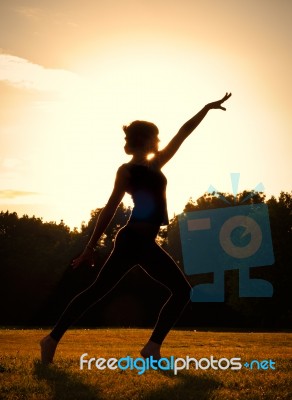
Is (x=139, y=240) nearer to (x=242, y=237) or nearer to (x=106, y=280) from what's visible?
(x=106, y=280)

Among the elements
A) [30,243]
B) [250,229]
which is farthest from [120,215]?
[250,229]

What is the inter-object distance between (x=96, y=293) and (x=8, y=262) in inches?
2105

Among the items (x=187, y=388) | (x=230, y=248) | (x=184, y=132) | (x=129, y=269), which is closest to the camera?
(x=187, y=388)

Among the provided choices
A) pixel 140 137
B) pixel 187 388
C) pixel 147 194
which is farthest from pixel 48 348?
pixel 140 137

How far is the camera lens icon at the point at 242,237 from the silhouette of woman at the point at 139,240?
4117cm

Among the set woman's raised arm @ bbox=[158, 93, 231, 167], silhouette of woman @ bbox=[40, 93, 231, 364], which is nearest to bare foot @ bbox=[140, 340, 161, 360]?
silhouette of woman @ bbox=[40, 93, 231, 364]

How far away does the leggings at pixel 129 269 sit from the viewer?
609cm

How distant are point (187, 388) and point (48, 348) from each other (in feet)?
5.65

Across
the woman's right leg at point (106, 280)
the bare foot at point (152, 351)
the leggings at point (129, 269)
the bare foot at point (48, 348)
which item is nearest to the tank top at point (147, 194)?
the leggings at point (129, 269)

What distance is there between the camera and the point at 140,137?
636 cm

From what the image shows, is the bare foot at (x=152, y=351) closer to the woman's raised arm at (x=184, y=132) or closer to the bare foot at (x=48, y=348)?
the bare foot at (x=48, y=348)

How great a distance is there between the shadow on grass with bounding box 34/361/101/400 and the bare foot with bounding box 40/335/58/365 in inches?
3.5

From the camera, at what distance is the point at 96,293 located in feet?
20.1

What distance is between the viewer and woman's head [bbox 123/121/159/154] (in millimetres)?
6363
